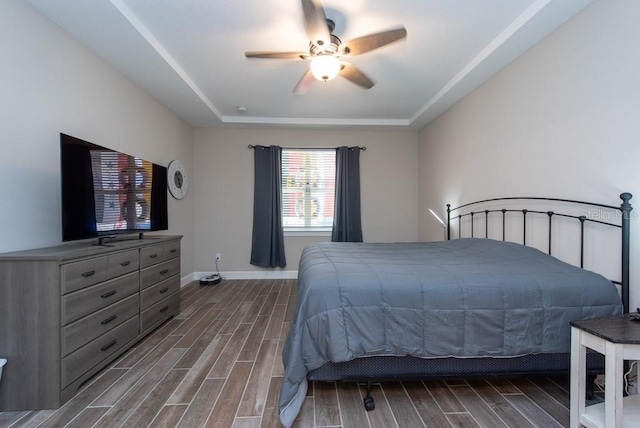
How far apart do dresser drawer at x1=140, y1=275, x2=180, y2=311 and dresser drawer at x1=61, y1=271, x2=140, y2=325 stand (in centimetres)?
15

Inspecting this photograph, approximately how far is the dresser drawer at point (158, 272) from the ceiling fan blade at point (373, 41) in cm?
241

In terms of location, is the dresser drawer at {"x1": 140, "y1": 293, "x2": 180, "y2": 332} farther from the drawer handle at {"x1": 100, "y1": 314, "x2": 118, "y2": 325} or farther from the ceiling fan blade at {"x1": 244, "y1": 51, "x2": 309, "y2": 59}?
the ceiling fan blade at {"x1": 244, "y1": 51, "x2": 309, "y2": 59}

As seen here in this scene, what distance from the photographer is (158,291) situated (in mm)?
2518

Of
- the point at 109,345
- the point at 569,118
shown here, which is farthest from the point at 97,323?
the point at 569,118

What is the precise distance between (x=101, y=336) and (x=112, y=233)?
747mm

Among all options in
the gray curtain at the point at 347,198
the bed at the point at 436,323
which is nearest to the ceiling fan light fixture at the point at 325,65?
the bed at the point at 436,323

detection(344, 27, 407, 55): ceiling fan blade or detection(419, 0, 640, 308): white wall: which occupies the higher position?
detection(344, 27, 407, 55): ceiling fan blade

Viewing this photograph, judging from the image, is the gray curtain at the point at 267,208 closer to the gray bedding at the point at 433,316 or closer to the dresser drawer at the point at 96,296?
the dresser drawer at the point at 96,296

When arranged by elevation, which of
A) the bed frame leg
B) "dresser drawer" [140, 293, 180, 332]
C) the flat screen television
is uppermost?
the flat screen television

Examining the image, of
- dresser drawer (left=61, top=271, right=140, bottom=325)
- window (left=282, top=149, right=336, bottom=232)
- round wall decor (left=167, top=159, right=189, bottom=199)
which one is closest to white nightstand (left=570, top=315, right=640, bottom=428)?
dresser drawer (left=61, top=271, right=140, bottom=325)

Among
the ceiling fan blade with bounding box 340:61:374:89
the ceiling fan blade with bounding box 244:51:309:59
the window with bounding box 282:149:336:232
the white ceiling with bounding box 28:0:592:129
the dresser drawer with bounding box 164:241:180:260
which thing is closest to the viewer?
the white ceiling with bounding box 28:0:592:129

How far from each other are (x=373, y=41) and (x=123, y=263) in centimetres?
243

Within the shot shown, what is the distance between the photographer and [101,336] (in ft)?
5.99

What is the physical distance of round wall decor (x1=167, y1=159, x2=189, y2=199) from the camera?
12.0ft
